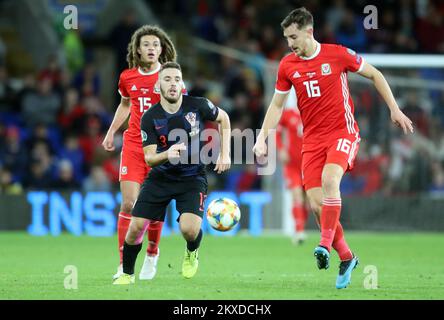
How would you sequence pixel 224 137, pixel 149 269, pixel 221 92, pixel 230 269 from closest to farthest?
1. pixel 224 137
2. pixel 149 269
3. pixel 230 269
4. pixel 221 92

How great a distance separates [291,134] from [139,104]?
19.4 ft

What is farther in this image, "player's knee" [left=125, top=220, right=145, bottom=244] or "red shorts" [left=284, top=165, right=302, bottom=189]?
"red shorts" [left=284, top=165, right=302, bottom=189]

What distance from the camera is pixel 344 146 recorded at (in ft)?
28.8

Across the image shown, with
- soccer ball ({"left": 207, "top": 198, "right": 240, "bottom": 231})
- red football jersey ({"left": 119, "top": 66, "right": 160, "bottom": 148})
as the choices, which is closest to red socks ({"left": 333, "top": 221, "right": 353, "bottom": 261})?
soccer ball ({"left": 207, "top": 198, "right": 240, "bottom": 231})

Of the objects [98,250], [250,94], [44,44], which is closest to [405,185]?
[250,94]

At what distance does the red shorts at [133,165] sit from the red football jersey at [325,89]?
1.61 m

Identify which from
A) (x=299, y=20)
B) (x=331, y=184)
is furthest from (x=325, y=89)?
(x=331, y=184)

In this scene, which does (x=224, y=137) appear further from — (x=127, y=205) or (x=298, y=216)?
(x=298, y=216)

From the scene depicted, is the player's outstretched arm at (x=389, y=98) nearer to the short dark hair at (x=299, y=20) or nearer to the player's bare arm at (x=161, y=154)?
the short dark hair at (x=299, y=20)

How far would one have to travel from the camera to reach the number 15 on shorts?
8.75m

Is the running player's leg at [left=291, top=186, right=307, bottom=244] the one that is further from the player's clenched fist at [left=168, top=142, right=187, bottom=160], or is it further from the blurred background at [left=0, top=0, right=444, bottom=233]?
the player's clenched fist at [left=168, top=142, right=187, bottom=160]

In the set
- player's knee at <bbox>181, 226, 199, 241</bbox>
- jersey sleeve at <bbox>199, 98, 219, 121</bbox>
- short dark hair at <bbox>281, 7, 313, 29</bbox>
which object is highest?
short dark hair at <bbox>281, 7, 313, 29</bbox>

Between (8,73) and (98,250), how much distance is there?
802cm

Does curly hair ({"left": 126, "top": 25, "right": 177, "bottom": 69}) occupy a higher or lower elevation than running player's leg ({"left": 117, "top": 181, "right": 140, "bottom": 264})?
higher
